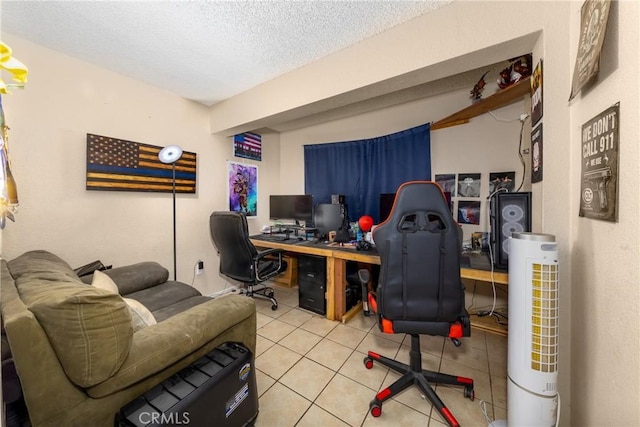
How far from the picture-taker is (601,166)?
0.91m

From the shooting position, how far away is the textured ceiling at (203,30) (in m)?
1.51

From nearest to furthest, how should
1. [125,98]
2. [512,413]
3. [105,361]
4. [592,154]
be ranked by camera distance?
[105,361], [592,154], [512,413], [125,98]

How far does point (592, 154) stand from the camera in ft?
3.21

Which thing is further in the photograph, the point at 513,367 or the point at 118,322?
the point at 513,367

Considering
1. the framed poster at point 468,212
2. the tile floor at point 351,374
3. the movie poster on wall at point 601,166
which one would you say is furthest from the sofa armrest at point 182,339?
the framed poster at point 468,212

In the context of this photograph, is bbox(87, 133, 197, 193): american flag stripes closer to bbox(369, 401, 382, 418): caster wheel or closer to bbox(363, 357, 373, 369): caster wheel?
bbox(363, 357, 373, 369): caster wheel

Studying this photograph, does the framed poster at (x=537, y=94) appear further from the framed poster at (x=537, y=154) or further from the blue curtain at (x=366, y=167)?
the blue curtain at (x=366, y=167)

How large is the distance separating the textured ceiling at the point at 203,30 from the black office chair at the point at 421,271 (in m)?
1.25

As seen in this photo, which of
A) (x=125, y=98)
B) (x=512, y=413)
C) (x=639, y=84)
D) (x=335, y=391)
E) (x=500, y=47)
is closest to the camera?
(x=639, y=84)

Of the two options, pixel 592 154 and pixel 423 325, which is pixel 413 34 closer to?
pixel 592 154

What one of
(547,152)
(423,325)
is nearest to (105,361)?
(423,325)

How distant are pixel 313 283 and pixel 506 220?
5.99 feet

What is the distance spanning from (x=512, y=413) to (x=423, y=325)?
50 centimetres

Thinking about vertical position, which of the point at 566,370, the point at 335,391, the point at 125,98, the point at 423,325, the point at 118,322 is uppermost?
the point at 125,98
